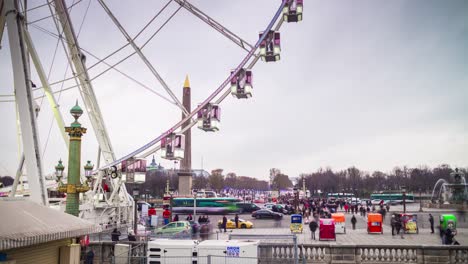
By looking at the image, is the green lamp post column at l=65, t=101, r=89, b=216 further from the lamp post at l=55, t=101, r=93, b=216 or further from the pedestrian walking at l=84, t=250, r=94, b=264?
the pedestrian walking at l=84, t=250, r=94, b=264

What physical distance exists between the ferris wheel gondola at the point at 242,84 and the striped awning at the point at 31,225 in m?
11.6

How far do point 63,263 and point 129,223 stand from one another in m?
27.7

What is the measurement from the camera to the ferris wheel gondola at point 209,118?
2334 cm

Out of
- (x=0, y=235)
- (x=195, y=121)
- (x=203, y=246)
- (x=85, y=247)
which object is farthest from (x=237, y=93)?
(x=0, y=235)

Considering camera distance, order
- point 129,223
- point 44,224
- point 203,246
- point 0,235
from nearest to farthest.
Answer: point 0,235 < point 44,224 < point 203,246 < point 129,223

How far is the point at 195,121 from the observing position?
24031 mm

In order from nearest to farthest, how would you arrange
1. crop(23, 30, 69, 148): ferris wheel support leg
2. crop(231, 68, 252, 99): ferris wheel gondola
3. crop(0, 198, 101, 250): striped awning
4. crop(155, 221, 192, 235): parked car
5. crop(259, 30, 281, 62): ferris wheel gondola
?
crop(0, 198, 101, 250): striped awning → crop(23, 30, 69, 148): ferris wheel support leg → crop(259, 30, 281, 62): ferris wheel gondola → crop(231, 68, 252, 99): ferris wheel gondola → crop(155, 221, 192, 235): parked car

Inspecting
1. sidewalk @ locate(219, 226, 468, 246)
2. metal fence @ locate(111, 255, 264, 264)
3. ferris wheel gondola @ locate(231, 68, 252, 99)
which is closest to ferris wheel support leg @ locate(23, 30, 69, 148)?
ferris wheel gondola @ locate(231, 68, 252, 99)

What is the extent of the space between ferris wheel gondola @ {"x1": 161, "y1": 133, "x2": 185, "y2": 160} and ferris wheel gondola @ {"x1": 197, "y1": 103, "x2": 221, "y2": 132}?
1277mm

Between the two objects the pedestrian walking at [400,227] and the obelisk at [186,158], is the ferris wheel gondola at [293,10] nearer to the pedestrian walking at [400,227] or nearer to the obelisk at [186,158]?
the pedestrian walking at [400,227]

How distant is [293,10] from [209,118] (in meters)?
6.90

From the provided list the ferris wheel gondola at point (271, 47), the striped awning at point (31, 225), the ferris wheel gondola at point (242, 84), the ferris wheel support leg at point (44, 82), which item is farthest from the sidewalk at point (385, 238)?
the striped awning at point (31, 225)

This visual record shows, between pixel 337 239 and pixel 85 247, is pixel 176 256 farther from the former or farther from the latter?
pixel 337 239

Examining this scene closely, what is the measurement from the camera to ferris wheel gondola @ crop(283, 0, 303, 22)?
22344 millimetres
